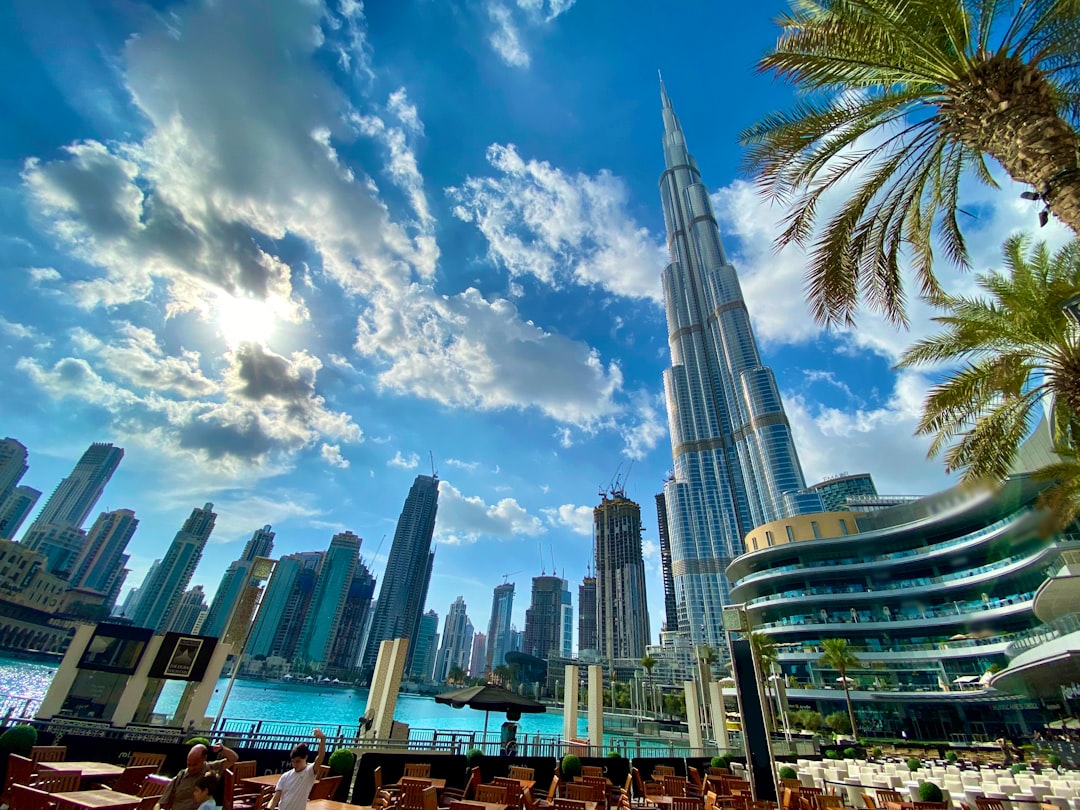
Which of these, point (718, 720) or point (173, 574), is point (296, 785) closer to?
point (718, 720)

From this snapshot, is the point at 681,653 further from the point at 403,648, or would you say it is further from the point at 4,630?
the point at 4,630

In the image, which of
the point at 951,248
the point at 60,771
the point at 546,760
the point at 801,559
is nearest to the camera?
the point at 60,771

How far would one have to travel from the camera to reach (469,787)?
8.77 meters

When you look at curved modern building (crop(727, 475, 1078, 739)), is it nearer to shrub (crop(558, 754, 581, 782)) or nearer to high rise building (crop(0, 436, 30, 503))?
shrub (crop(558, 754, 581, 782))

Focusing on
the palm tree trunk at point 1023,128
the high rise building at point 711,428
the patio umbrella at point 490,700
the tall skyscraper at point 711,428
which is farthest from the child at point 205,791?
the tall skyscraper at point 711,428

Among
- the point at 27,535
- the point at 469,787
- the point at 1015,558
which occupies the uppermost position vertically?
the point at 27,535

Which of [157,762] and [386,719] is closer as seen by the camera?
[157,762]

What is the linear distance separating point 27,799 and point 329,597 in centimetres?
17402

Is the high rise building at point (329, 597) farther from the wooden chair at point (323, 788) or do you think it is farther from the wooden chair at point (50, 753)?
the wooden chair at point (323, 788)

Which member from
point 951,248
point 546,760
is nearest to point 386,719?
point 546,760

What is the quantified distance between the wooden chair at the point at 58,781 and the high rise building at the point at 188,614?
540ft

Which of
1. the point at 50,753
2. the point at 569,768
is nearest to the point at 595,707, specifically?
the point at 569,768

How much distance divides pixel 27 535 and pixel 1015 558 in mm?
209194

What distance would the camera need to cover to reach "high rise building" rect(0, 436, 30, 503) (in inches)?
4560
